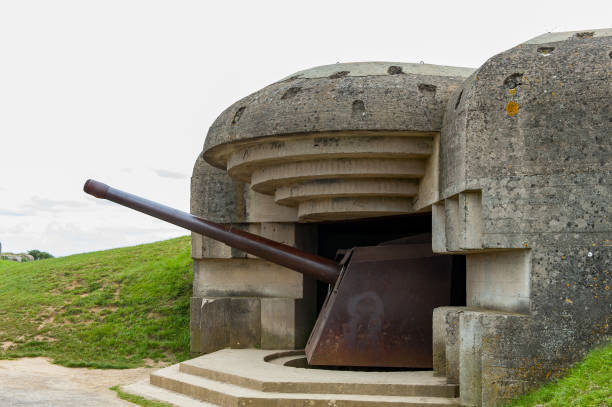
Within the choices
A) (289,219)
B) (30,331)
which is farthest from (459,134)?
(30,331)

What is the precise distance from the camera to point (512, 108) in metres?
7.13

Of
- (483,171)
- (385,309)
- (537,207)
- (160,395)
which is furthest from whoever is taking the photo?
(385,309)

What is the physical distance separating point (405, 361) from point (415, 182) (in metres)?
2.24

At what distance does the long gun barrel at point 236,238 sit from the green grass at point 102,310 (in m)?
2.90

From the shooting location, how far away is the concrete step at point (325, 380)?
Result: 758 centimetres

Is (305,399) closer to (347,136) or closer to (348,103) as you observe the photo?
(347,136)

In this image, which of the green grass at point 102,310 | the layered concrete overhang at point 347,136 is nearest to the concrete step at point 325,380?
the layered concrete overhang at point 347,136

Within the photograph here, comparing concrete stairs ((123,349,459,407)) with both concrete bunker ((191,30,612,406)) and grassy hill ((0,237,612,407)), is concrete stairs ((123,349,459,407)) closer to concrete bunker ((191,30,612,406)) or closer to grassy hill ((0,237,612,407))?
concrete bunker ((191,30,612,406))

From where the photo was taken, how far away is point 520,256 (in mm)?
7020

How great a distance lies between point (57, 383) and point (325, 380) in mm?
4315

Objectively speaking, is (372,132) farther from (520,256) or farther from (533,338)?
(533,338)

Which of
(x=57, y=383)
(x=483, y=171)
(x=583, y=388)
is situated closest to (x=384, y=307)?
(x=483, y=171)

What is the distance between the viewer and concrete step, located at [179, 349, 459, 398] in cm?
758

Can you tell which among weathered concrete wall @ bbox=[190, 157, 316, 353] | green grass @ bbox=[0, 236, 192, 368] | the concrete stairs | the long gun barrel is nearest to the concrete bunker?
the concrete stairs
